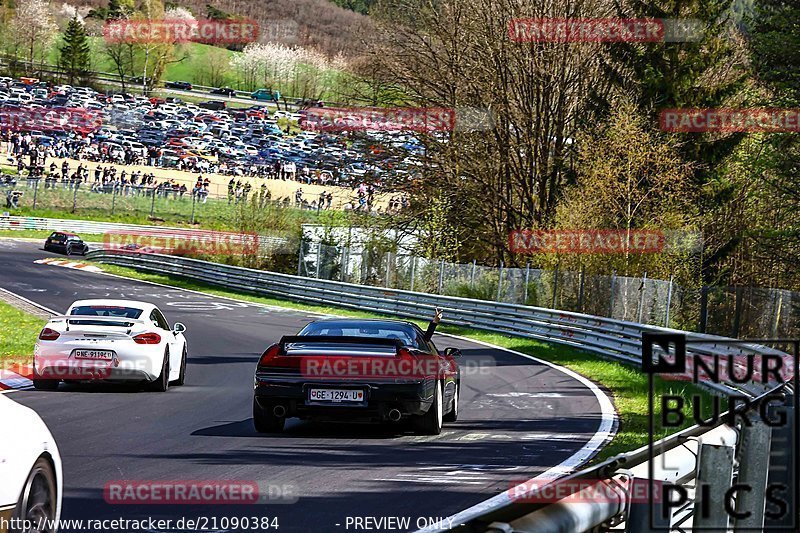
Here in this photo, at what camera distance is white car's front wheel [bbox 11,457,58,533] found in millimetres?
6082

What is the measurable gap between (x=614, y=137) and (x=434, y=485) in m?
31.8

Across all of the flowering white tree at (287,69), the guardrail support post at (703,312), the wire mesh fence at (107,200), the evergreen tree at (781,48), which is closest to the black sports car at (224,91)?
the flowering white tree at (287,69)

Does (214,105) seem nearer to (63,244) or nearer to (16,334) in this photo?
(63,244)

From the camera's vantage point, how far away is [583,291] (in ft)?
110

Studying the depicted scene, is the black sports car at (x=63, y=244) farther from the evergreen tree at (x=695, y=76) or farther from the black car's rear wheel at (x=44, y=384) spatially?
the black car's rear wheel at (x=44, y=384)

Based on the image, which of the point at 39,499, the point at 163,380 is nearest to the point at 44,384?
the point at 163,380

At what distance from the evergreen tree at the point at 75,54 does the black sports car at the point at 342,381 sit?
143 meters

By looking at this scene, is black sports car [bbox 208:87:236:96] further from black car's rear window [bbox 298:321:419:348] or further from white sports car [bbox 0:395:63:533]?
white sports car [bbox 0:395:63:533]

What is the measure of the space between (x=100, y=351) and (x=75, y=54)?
14131 cm

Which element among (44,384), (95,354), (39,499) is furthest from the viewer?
(44,384)

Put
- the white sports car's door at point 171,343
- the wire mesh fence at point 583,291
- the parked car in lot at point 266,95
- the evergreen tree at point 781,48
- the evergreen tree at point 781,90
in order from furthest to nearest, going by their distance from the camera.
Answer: the parked car in lot at point 266,95, the evergreen tree at point 781,90, the evergreen tree at point 781,48, the wire mesh fence at point 583,291, the white sports car's door at point 171,343

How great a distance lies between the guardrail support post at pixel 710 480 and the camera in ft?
16.3

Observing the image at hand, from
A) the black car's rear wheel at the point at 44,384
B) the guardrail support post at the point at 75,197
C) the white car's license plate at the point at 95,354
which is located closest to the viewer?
the white car's license plate at the point at 95,354

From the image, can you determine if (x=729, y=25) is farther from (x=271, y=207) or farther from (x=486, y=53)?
(x=271, y=207)
